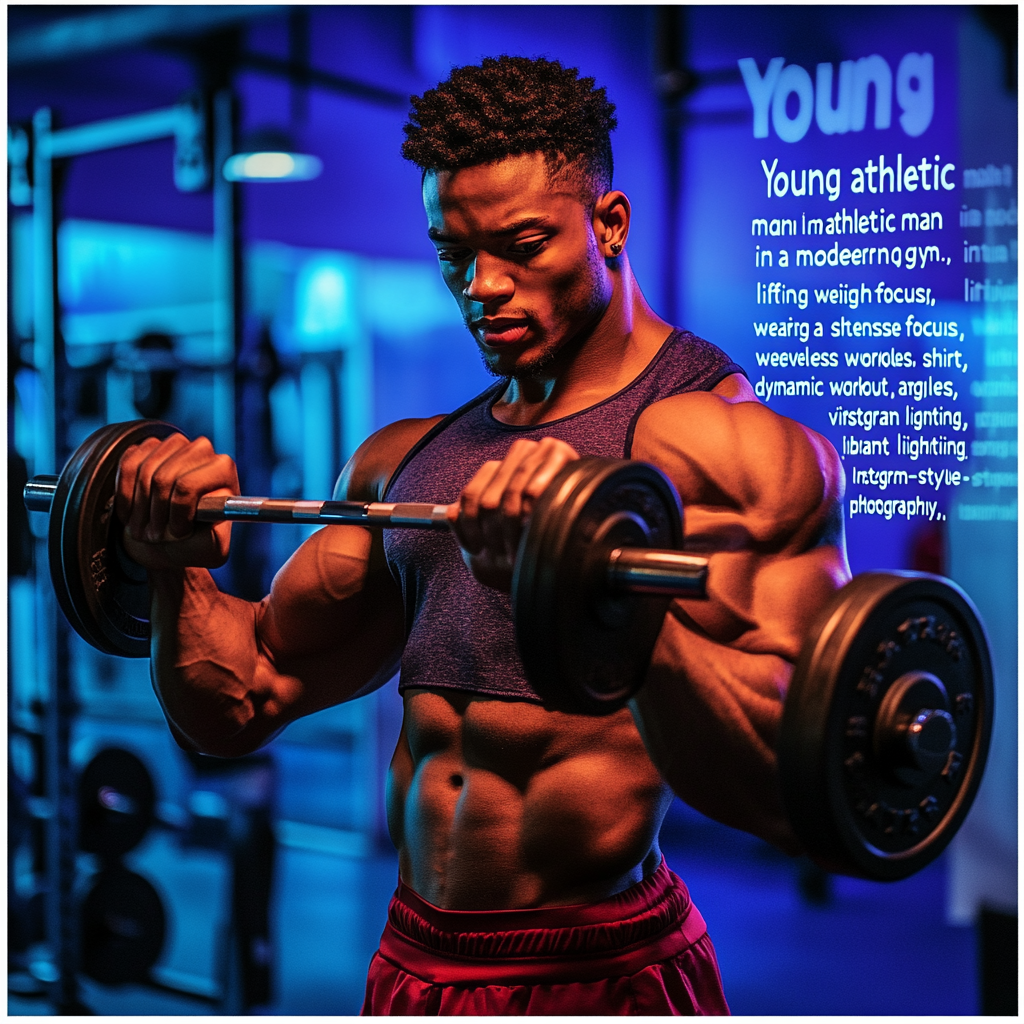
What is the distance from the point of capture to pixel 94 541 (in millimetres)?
1306

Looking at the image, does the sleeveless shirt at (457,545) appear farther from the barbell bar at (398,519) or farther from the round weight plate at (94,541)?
the round weight plate at (94,541)

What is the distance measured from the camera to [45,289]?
2828 millimetres

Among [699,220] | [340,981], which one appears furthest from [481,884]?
[340,981]

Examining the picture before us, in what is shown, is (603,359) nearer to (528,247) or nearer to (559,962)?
(528,247)

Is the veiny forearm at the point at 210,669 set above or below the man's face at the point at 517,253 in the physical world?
below

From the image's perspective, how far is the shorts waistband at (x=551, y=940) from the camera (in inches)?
46.4

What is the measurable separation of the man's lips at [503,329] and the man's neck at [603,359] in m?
0.06

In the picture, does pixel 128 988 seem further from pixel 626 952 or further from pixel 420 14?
pixel 420 14

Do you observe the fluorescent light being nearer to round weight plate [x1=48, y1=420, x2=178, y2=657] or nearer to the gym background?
the gym background

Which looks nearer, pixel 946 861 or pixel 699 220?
pixel 699 220

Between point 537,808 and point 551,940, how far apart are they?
0.44ft

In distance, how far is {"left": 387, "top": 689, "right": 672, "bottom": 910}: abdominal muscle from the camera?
117 cm

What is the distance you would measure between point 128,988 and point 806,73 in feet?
8.85

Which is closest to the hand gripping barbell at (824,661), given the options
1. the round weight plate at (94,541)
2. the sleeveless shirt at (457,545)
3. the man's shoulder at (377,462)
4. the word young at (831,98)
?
the sleeveless shirt at (457,545)
